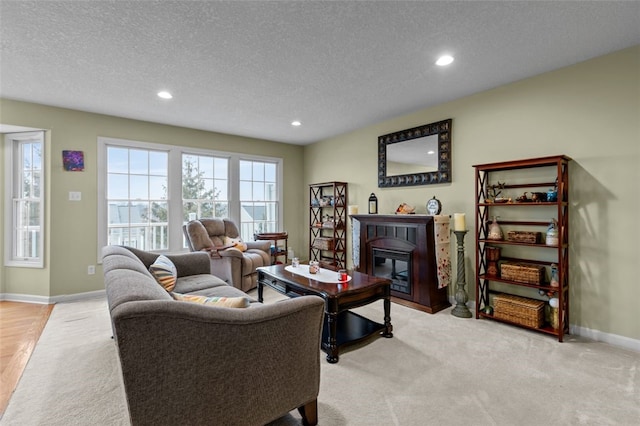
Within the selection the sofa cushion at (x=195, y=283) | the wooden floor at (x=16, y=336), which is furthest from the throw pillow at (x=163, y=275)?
the wooden floor at (x=16, y=336)

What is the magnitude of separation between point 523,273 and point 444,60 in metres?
2.18

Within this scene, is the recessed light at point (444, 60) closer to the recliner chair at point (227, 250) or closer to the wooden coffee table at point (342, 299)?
the wooden coffee table at point (342, 299)

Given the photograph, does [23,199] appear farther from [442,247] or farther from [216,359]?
[442,247]

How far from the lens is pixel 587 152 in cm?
272

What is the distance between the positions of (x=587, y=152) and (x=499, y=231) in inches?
40.5

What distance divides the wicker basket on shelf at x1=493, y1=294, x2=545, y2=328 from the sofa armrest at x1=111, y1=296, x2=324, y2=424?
2.37 metres

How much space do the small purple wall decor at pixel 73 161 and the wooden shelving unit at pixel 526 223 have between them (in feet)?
16.4

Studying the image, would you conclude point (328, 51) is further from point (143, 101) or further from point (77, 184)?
point (77, 184)

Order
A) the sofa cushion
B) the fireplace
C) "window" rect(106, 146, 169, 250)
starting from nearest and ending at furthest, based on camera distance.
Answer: the sofa cushion → the fireplace → "window" rect(106, 146, 169, 250)

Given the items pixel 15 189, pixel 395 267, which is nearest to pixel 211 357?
pixel 395 267

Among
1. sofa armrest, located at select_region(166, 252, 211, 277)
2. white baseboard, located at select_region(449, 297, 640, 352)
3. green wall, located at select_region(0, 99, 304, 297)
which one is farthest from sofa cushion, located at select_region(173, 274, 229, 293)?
white baseboard, located at select_region(449, 297, 640, 352)

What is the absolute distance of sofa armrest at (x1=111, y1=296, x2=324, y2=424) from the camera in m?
1.10

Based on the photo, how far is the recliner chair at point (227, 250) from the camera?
402 cm

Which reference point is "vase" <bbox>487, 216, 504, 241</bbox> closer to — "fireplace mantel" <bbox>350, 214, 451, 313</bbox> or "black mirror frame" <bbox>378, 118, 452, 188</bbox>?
"fireplace mantel" <bbox>350, 214, 451, 313</bbox>
